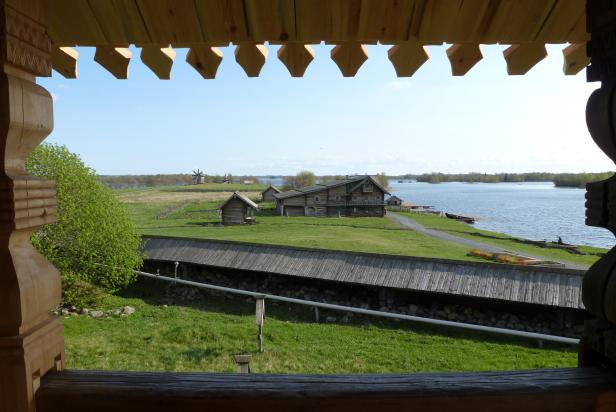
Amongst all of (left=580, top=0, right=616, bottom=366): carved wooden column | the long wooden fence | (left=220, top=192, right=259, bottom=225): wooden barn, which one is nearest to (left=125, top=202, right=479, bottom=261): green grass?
(left=220, top=192, right=259, bottom=225): wooden barn

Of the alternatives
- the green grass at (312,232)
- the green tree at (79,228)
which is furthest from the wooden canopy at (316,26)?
the green grass at (312,232)

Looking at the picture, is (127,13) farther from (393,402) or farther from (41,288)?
(393,402)

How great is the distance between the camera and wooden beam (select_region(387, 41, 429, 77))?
6.49 ft

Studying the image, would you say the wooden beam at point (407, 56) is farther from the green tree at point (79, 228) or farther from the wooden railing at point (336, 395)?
the green tree at point (79, 228)

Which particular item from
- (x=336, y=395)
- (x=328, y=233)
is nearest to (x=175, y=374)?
(x=336, y=395)

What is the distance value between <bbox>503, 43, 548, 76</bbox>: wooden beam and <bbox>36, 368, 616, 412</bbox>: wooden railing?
1.54 metres

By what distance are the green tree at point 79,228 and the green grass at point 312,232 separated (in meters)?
5.69

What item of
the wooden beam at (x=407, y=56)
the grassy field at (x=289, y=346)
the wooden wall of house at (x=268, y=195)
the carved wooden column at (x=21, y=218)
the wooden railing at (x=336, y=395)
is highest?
the wooden beam at (x=407, y=56)

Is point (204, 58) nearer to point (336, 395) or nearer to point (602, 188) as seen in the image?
point (336, 395)

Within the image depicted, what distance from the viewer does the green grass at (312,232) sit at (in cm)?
2391

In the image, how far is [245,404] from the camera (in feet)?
4.06

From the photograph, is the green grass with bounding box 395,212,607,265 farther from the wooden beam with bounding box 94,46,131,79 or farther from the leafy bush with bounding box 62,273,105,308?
the wooden beam with bounding box 94,46,131,79

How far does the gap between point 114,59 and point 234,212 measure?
34690 mm

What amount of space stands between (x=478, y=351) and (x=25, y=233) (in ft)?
42.3
